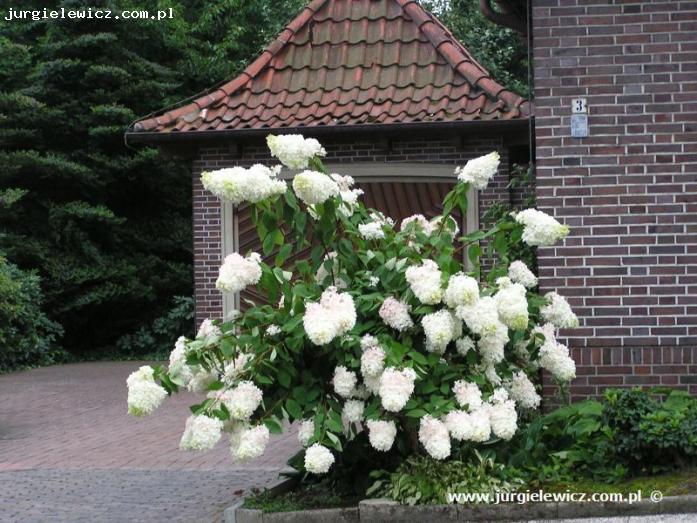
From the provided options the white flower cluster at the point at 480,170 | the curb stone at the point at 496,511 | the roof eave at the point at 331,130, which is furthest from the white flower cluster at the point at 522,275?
the roof eave at the point at 331,130

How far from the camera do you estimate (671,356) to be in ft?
25.1

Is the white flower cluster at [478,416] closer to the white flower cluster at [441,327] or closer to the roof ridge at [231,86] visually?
the white flower cluster at [441,327]

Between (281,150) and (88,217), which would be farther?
(88,217)

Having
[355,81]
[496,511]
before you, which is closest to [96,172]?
[355,81]

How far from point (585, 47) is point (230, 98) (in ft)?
21.6

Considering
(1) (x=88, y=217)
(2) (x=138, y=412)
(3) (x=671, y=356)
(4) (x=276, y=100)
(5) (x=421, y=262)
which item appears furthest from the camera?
(1) (x=88, y=217)

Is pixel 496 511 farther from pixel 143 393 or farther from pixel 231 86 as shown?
pixel 231 86

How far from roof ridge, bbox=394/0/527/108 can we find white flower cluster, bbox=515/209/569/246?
633 cm

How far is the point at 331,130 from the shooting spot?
1268 cm

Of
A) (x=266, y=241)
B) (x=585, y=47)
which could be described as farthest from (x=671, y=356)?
(x=266, y=241)

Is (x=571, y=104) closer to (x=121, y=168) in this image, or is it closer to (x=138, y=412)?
(x=138, y=412)

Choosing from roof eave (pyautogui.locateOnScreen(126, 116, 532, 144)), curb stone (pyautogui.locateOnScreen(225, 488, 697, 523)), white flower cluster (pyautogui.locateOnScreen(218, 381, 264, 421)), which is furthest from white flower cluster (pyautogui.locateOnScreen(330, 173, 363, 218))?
roof eave (pyautogui.locateOnScreen(126, 116, 532, 144))

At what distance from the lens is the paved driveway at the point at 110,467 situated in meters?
7.23

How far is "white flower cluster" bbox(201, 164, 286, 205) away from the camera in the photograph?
18.9ft
